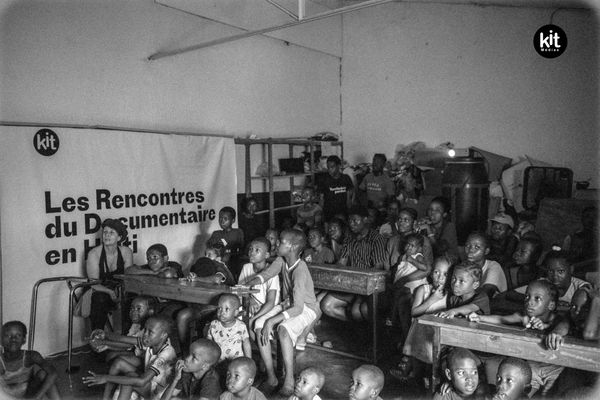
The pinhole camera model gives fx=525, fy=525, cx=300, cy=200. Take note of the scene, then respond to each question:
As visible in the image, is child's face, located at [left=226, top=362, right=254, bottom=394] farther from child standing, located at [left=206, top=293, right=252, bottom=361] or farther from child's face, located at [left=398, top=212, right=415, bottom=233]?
child's face, located at [left=398, top=212, right=415, bottom=233]

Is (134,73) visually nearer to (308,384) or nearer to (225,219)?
(225,219)

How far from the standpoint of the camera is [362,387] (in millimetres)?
2676

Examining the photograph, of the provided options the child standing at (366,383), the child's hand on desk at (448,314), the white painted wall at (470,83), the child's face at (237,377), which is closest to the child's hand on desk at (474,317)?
the child's hand on desk at (448,314)

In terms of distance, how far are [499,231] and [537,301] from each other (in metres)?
2.16

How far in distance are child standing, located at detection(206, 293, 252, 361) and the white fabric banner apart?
6.02 ft

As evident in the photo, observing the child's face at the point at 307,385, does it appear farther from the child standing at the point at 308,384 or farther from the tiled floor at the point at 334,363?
the tiled floor at the point at 334,363

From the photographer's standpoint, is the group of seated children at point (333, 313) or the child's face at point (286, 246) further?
the child's face at point (286, 246)

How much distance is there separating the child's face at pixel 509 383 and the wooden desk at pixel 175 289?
174cm

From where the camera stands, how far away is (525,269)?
13.8 feet

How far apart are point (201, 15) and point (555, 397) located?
5370 mm

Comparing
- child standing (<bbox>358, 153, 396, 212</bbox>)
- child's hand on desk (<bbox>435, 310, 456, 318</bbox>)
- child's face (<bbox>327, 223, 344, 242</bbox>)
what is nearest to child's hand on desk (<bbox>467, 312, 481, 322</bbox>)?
child's hand on desk (<bbox>435, 310, 456, 318</bbox>)

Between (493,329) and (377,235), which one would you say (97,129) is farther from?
(493,329)

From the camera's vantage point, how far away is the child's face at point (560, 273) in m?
3.55

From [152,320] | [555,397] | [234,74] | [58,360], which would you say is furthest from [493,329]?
[234,74]
